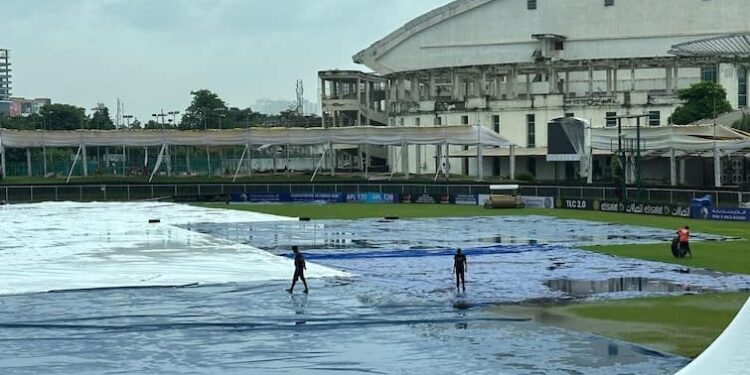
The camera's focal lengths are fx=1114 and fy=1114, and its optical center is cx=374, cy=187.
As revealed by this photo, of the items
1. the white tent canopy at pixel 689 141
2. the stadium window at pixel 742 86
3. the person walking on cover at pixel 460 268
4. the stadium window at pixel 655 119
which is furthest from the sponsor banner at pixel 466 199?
the person walking on cover at pixel 460 268

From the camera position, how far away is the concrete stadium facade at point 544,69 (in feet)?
422

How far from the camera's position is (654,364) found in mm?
25766

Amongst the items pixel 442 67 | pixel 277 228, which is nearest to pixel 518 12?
pixel 442 67

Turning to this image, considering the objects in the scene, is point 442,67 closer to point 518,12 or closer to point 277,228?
point 518,12

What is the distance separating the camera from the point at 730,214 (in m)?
71.4

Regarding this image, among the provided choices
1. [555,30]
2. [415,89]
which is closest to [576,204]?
[415,89]

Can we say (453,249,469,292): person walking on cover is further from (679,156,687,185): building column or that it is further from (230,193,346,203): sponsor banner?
(679,156,687,185): building column

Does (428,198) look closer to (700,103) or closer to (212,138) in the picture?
(212,138)

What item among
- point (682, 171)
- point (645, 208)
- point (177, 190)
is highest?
point (682, 171)

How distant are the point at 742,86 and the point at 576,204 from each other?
5153cm

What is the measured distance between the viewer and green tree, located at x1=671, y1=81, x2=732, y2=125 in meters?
119

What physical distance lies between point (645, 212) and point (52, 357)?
58831 millimetres

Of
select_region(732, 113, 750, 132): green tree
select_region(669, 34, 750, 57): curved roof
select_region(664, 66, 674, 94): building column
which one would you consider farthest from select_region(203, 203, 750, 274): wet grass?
select_region(664, 66, 674, 94): building column

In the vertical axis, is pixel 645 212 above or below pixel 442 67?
below
